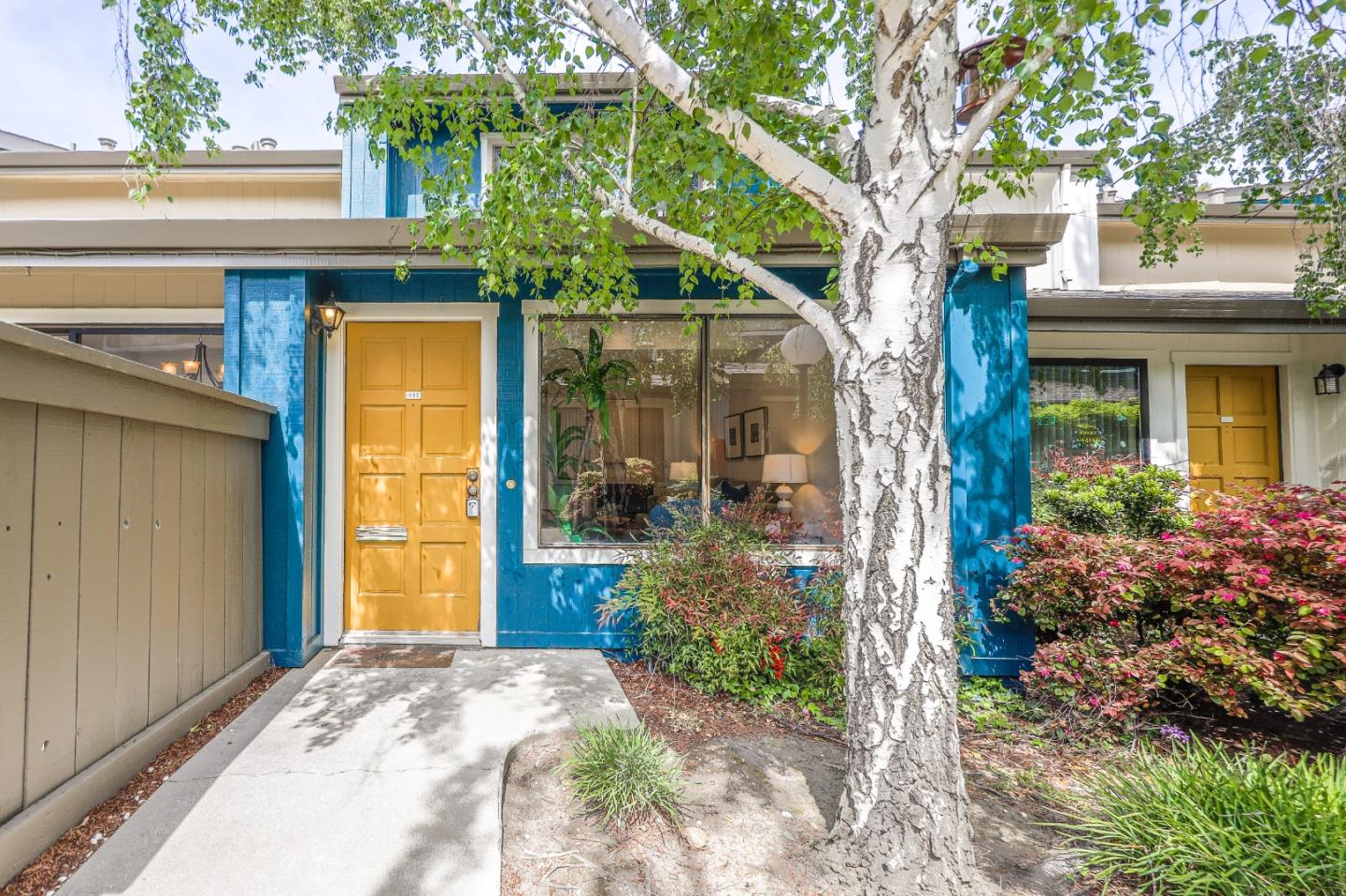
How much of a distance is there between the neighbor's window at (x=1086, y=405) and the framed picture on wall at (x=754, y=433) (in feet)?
10.5

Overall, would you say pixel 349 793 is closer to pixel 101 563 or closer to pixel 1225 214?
→ pixel 101 563

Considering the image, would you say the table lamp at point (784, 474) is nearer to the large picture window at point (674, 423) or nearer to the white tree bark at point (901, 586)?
the large picture window at point (674, 423)

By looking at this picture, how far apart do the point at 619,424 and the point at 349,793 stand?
2.65 metres

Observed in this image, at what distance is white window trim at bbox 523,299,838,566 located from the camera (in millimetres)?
4215

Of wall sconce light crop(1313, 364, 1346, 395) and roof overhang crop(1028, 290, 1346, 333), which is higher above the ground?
roof overhang crop(1028, 290, 1346, 333)

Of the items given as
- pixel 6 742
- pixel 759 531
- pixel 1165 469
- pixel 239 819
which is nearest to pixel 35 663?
pixel 6 742

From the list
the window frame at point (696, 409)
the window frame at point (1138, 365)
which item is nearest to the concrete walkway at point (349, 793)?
the window frame at point (696, 409)

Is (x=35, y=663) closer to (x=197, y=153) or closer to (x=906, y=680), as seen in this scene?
(x=906, y=680)

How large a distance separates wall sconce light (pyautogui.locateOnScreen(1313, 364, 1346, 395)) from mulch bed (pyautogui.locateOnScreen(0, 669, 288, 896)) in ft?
29.4

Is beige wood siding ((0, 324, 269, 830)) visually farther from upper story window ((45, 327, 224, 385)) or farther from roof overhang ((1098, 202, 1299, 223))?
roof overhang ((1098, 202, 1299, 223))

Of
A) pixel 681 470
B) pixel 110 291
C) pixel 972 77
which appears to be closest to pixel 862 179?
pixel 681 470

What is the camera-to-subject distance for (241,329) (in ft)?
13.0

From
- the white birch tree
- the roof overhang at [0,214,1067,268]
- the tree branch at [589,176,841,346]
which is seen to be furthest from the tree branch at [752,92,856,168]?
the roof overhang at [0,214,1067,268]

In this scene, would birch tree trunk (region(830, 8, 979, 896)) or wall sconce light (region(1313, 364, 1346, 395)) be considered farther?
wall sconce light (region(1313, 364, 1346, 395))
